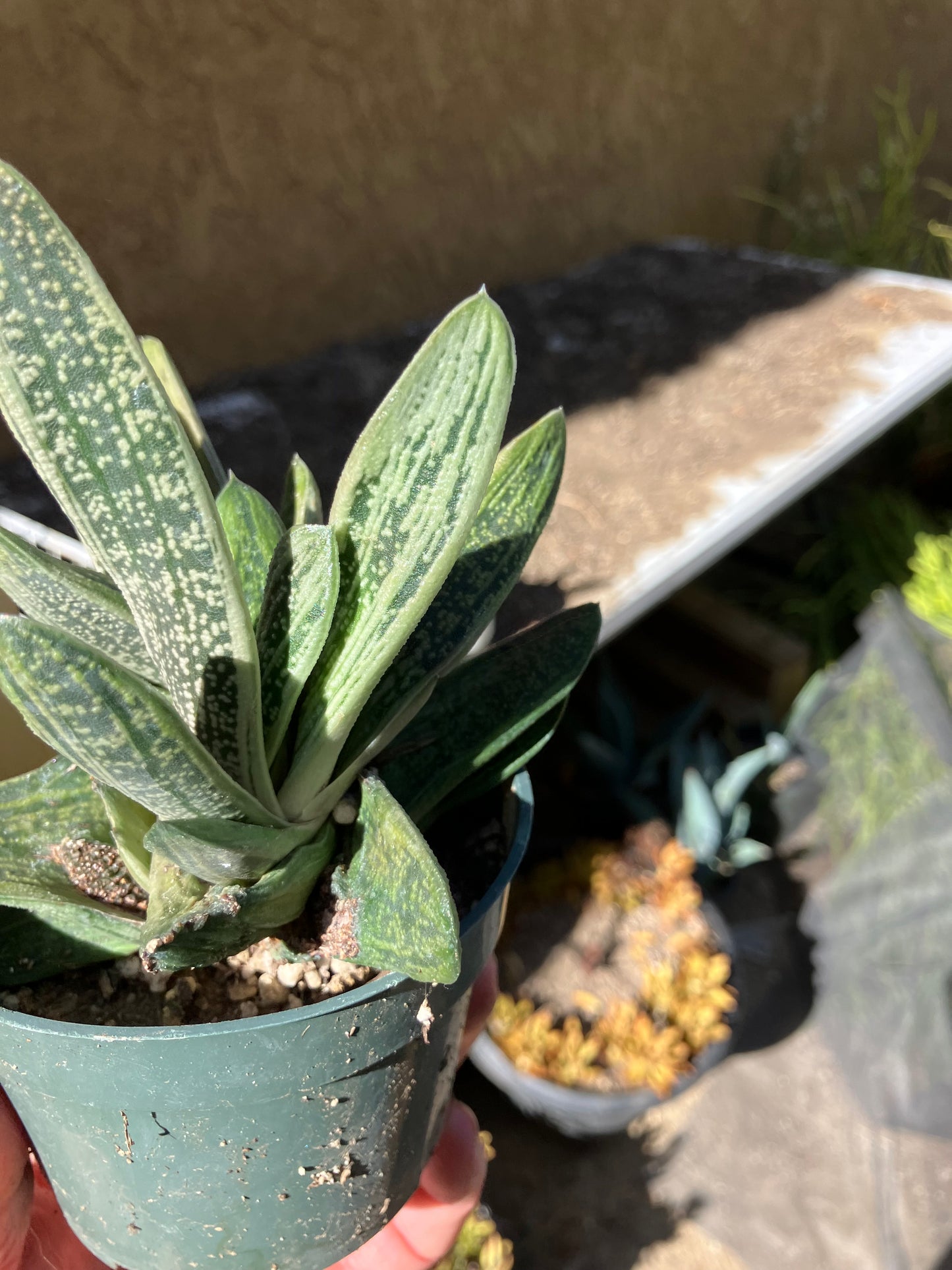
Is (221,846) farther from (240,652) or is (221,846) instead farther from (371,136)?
(371,136)

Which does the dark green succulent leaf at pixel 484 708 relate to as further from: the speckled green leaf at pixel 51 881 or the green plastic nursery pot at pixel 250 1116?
the speckled green leaf at pixel 51 881

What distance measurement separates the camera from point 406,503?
0.42m

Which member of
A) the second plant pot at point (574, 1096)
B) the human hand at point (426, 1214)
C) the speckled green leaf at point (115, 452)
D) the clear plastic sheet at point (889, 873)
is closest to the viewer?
the speckled green leaf at point (115, 452)

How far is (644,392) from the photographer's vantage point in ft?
5.41

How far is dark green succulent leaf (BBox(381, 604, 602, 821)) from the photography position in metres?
0.53

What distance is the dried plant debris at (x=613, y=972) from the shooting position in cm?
149

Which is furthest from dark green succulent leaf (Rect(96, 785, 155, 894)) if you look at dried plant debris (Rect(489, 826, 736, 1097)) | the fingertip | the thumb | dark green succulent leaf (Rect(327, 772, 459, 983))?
dried plant debris (Rect(489, 826, 736, 1097))

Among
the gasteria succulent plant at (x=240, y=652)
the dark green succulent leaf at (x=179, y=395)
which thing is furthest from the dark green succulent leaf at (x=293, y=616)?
the dark green succulent leaf at (x=179, y=395)

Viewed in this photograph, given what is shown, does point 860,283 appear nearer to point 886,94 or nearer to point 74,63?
point 886,94

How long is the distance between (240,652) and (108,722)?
69mm

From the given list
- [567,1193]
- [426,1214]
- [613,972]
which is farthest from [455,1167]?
[567,1193]

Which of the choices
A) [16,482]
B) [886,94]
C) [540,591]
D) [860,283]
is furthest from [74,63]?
[886,94]

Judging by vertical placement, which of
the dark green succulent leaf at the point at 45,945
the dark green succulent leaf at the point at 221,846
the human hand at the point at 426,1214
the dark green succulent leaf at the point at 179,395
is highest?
the dark green succulent leaf at the point at 179,395

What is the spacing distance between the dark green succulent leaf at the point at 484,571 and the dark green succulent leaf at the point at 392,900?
0.15 ft
